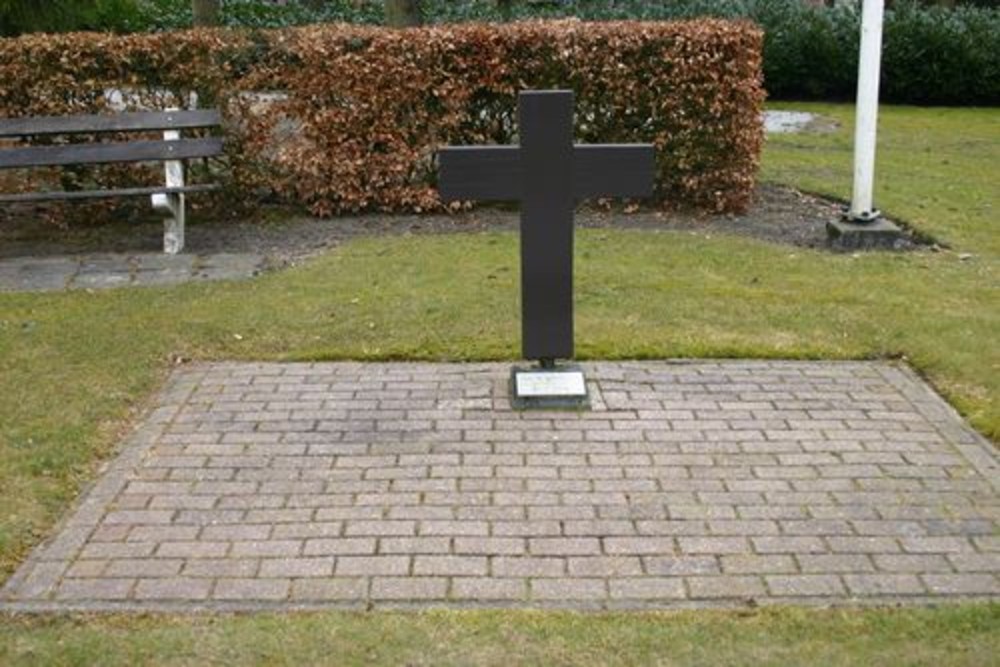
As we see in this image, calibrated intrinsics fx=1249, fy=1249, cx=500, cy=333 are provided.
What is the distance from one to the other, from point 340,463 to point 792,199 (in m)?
7.13

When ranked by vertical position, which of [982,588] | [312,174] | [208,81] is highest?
[208,81]

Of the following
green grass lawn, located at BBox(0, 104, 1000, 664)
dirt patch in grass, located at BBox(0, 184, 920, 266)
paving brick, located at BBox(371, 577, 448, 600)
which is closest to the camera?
green grass lawn, located at BBox(0, 104, 1000, 664)

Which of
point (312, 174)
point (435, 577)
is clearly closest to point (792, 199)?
point (312, 174)

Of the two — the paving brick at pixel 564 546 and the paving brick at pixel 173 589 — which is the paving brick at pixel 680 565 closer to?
the paving brick at pixel 564 546

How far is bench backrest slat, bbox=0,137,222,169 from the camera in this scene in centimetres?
916

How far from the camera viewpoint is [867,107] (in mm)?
9336

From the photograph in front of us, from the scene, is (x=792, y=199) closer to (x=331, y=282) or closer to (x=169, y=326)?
(x=331, y=282)

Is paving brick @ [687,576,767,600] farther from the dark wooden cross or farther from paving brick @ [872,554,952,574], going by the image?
the dark wooden cross

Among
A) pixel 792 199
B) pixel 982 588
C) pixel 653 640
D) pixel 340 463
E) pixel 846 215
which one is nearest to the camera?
pixel 653 640

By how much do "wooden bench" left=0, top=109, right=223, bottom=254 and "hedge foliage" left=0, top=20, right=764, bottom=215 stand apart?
53cm

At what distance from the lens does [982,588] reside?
418 centimetres

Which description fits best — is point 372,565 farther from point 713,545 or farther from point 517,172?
point 517,172

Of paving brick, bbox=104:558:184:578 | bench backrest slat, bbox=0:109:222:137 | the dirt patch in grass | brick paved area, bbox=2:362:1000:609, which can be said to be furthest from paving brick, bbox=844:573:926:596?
bench backrest slat, bbox=0:109:222:137

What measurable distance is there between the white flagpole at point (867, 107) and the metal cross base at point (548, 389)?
Answer: 13.9 feet
